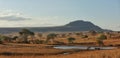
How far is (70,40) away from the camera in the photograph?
12288 centimetres

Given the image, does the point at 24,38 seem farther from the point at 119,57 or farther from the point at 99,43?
the point at 119,57

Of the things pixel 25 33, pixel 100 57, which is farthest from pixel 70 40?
pixel 100 57

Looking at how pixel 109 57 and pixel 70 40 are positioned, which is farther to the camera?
pixel 70 40

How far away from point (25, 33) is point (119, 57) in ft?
403

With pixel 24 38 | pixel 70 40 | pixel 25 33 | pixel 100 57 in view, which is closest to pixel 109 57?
pixel 100 57

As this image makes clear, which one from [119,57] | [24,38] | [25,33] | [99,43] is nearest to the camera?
[119,57]

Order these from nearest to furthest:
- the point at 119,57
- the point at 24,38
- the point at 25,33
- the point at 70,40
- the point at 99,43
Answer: the point at 119,57 < the point at 99,43 < the point at 70,40 < the point at 24,38 < the point at 25,33

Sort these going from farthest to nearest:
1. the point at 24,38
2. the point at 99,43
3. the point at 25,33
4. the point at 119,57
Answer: the point at 25,33
the point at 24,38
the point at 99,43
the point at 119,57

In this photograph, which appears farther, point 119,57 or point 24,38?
point 24,38

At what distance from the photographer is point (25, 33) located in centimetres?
14438

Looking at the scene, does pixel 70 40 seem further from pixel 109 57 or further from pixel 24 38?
pixel 109 57

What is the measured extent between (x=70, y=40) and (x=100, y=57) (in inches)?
3893

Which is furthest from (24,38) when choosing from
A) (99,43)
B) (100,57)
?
(100,57)

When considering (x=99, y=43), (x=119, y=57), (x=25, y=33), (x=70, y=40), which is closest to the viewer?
(x=119, y=57)
